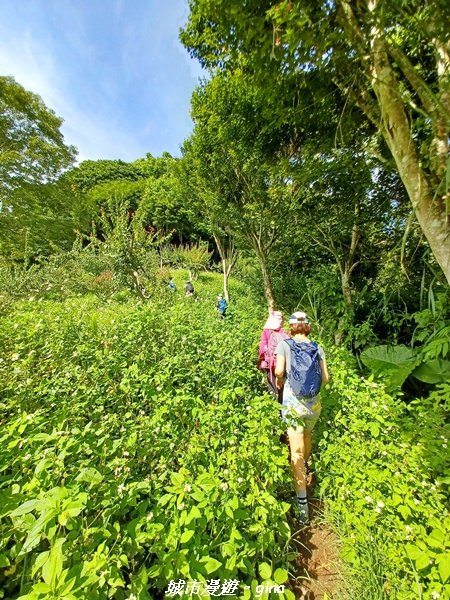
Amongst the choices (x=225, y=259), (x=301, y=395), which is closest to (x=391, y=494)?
(x=301, y=395)

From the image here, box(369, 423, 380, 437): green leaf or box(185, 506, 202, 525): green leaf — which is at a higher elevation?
box(369, 423, 380, 437): green leaf

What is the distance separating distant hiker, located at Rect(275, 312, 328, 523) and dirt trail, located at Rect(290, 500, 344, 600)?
115 millimetres

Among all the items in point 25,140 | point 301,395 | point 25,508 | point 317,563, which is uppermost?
point 25,140

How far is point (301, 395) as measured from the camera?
7.39 ft

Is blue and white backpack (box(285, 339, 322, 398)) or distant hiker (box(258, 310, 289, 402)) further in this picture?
distant hiker (box(258, 310, 289, 402))

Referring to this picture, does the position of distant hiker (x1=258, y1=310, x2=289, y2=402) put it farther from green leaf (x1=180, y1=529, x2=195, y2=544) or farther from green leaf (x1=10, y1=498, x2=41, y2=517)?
green leaf (x1=10, y1=498, x2=41, y2=517)

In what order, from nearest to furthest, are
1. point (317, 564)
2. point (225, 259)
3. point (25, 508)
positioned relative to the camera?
point (25, 508)
point (317, 564)
point (225, 259)

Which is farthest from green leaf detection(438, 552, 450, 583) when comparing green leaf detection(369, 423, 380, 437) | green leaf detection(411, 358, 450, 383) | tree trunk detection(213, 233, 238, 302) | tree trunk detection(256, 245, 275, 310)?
tree trunk detection(213, 233, 238, 302)

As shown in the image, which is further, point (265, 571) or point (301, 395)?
point (301, 395)

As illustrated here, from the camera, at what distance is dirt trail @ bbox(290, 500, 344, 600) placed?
1.65 metres

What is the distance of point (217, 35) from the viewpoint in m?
3.00

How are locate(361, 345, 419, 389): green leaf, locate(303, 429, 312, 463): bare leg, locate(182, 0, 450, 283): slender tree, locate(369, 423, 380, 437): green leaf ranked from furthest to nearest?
locate(361, 345, 419, 389): green leaf, locate(303, 429, 312, 463): bare leg, locate(369, 423, 380, 437): green leaf, locate(182, 0, 450, 283): slender tree

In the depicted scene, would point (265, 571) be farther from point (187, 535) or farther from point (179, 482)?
point (179, 482)

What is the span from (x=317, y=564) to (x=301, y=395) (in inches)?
44.8
